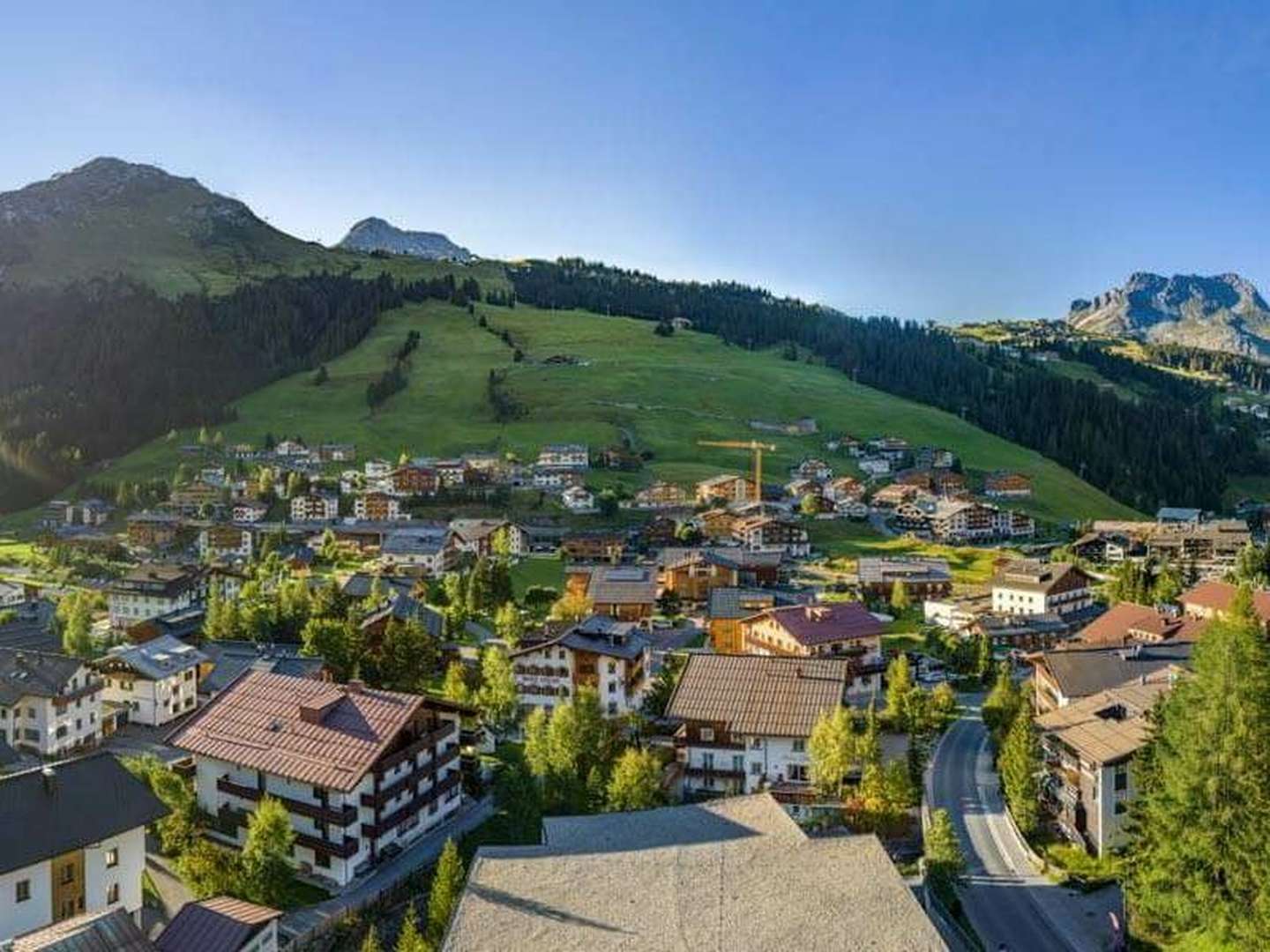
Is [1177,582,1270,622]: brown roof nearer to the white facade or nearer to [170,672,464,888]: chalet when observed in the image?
[170,672,464,888]: chalet

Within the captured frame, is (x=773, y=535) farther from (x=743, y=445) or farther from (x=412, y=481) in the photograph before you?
(x=412, y=481)

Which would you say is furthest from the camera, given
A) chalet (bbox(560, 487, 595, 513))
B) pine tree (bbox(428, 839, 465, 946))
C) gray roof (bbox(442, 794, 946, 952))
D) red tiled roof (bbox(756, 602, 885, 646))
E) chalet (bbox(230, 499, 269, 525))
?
chalet (bbox(560, 487, 595, 513))

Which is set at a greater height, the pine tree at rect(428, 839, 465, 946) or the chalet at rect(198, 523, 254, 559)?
the pine tree at rect(428, 839, 465, 946)

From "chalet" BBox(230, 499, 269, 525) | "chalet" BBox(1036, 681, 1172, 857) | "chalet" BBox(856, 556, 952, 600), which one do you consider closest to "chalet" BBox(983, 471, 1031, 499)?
"chalet" BBox(856, 556, 952, 600)

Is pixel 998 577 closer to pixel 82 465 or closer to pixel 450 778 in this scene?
pixel 450 778

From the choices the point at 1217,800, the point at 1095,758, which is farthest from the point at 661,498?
the point at 1217,800

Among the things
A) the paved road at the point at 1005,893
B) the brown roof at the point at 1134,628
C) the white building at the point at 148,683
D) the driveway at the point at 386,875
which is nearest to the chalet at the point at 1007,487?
the brown roof at the point at 1134,628

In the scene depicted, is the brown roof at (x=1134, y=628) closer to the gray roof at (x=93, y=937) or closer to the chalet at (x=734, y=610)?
the chalet at (x=734, y=610)
